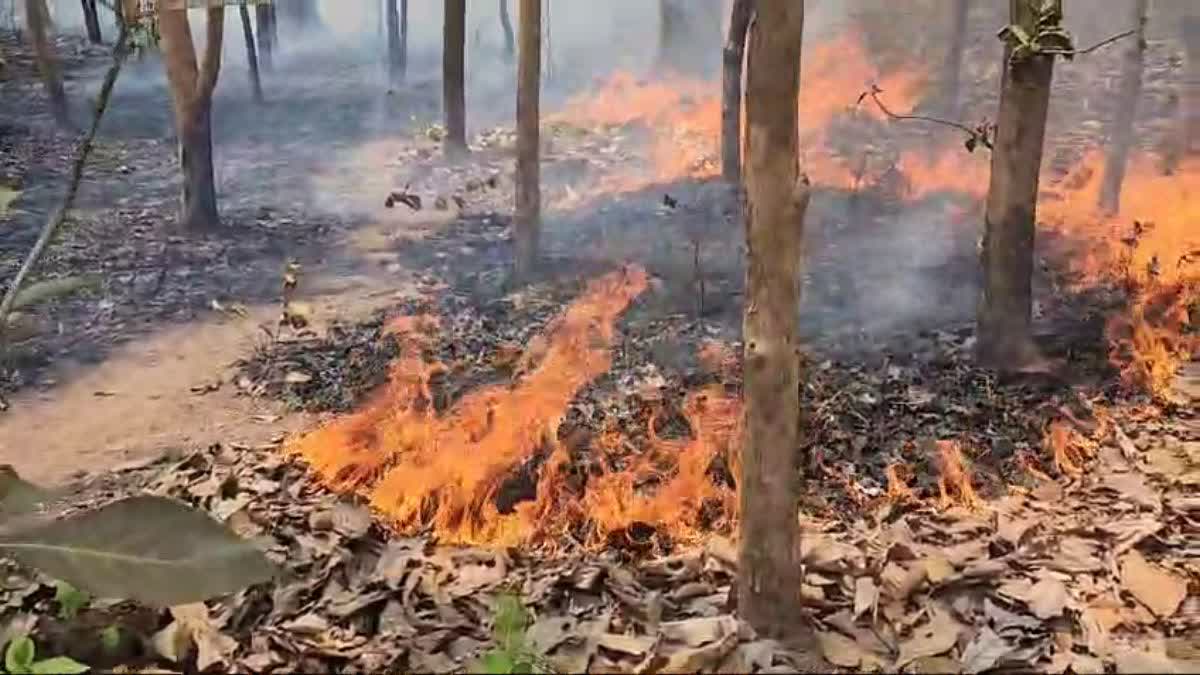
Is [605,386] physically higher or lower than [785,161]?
lower

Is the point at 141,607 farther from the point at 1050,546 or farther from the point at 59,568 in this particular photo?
the point at 1050,546

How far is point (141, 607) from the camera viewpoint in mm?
3477

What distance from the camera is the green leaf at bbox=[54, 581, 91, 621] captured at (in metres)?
3.40

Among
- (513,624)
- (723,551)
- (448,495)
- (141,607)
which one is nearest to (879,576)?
(723,551)

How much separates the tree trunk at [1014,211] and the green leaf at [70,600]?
179 inches

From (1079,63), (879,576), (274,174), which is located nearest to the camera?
(879,576)

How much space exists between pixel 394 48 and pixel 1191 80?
904cm

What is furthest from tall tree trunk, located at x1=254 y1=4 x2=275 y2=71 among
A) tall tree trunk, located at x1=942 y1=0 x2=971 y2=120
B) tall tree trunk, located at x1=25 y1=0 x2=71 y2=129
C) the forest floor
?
tall tree trunk, located at x1=942 y1=0 x2=971 y2=120

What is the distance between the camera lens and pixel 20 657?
2.95 m

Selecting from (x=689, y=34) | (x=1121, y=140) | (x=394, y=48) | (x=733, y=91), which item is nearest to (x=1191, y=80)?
(x=1121, y=140)

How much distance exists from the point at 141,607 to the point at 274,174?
761cm

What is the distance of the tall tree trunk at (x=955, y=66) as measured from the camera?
39.4 feet

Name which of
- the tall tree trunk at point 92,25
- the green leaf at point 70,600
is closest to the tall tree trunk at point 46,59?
the tall tree trunk at point 92,25

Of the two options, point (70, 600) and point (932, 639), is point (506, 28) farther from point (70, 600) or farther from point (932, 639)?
point (932, 639)
